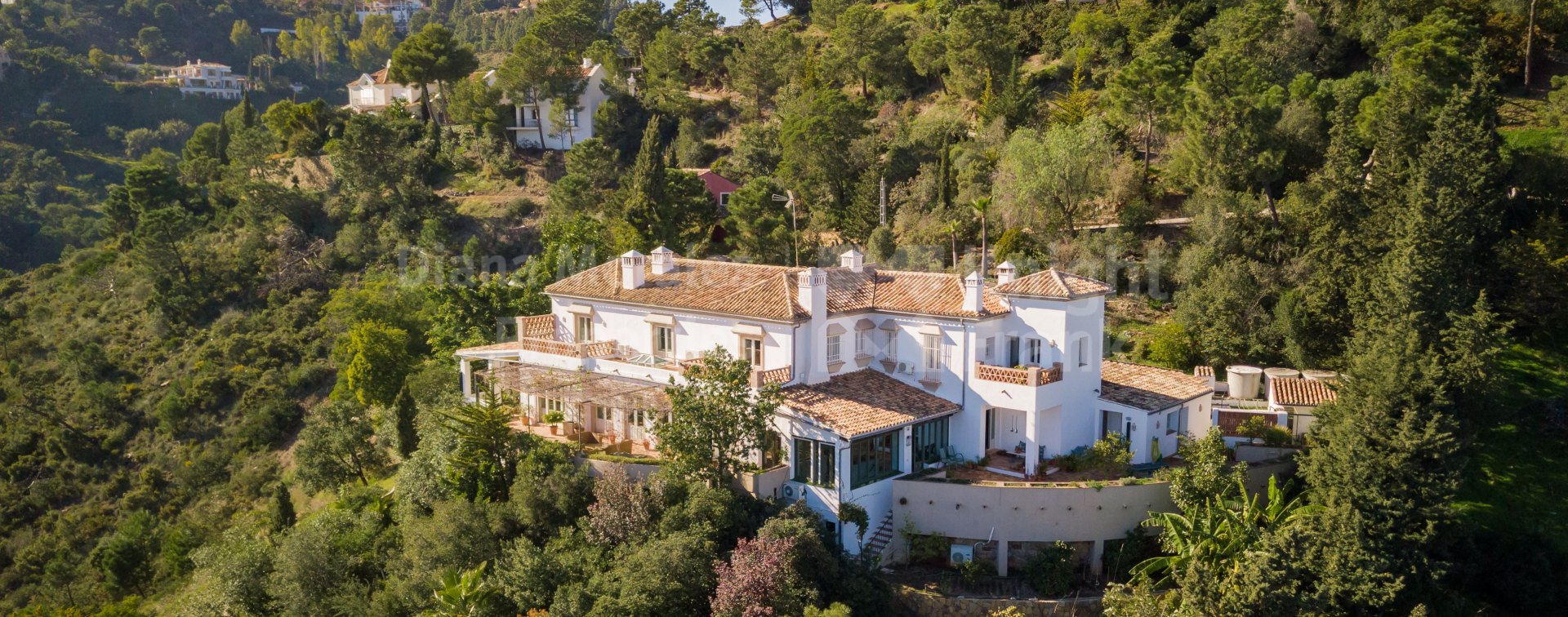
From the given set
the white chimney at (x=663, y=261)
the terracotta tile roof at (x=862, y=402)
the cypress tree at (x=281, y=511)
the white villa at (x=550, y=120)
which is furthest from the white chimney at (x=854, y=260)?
the white villa at (x=550, y=120)

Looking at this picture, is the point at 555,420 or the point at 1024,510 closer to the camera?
the point at 1024,510

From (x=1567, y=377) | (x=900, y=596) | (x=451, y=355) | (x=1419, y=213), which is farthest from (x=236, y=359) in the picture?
(x=1567, y=377)

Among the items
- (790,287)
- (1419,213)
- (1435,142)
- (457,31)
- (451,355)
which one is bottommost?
(451,355)

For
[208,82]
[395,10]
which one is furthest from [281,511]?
[395,10]

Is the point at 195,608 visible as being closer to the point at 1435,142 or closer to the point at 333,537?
the point at 333,537

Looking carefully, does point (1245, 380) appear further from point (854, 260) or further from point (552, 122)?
point (552, 122)

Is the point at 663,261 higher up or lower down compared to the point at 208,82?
lower down
